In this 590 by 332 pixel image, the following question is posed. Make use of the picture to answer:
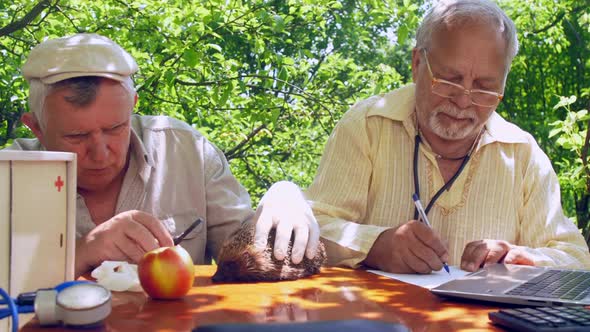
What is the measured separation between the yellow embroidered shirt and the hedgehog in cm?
85

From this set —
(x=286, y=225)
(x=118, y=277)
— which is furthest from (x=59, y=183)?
(x=286, y=225)

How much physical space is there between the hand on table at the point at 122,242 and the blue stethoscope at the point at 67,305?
2.47 feet

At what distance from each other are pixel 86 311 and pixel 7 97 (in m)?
3.88

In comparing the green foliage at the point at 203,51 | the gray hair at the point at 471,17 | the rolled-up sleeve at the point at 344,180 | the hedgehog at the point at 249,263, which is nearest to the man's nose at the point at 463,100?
the gray hair at the point at 471,17

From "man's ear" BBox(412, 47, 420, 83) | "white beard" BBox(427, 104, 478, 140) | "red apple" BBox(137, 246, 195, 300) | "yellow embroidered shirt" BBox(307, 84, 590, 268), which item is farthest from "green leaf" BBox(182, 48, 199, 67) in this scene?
"red apple" BBox(137, 246, 195, 300)

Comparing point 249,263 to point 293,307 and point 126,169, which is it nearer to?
point 293,307

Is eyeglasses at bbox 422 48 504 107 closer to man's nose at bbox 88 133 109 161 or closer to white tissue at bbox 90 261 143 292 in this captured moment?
man's nose at bbox 88 133 109 161

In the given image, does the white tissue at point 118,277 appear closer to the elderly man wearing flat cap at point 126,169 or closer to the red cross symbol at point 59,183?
the elderly man wearing flat cap at point 126,169

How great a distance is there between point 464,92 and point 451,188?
40 centimetres

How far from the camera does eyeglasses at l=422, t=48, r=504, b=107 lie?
285 cm

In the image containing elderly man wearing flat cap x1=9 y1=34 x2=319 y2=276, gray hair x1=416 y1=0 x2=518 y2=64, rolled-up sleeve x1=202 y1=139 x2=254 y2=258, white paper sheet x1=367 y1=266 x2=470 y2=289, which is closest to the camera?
white paper sheet x1=367 y1=266 x2=470 y2=289

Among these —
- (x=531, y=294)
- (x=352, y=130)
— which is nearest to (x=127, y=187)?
(x=352, y=130)

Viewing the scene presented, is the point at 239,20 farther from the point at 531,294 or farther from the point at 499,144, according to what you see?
the point at 531,294

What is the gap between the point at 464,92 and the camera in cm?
286
